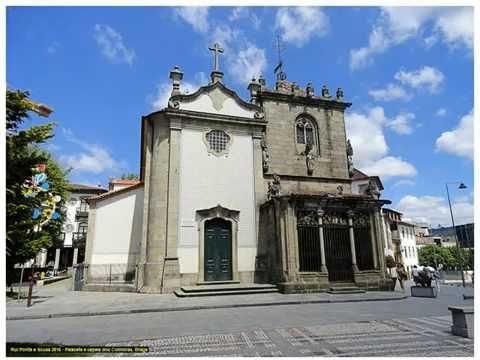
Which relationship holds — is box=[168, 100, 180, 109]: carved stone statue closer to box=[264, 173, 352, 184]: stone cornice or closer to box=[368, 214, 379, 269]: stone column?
box=[264, 173, 352, 184]: stone cornice

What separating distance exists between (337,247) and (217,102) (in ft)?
36.5

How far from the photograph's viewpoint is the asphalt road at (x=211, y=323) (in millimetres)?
7387

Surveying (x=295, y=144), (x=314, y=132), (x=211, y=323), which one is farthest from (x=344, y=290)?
(x=314, y=132)

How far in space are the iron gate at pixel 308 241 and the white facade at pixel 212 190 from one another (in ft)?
9.49

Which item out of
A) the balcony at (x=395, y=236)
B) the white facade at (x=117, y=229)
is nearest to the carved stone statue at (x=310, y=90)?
the white facade at (x=117, y=229)

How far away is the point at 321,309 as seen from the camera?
37.1 feet

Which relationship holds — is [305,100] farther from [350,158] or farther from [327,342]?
[327,342]

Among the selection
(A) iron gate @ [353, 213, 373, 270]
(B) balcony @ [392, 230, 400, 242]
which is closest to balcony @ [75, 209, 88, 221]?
(A) iron gate @ [353, 213, 373, 270]

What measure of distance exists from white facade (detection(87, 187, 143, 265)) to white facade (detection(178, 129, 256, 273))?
12.4 ft

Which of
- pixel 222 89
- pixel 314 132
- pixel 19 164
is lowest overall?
pixel 19 164

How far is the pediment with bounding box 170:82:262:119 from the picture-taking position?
65.5 ft

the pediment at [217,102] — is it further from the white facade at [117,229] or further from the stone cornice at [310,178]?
the white facade at [117,229]

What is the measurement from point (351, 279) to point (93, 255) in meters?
14.8

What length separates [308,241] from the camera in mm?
17328
